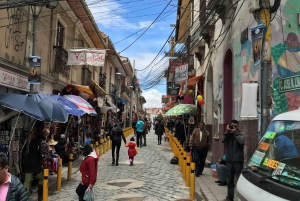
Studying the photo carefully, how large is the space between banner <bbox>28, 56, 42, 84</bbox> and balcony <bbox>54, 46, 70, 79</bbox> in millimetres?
4822

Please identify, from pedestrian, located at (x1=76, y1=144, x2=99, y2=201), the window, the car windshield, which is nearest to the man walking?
pedestrian, located at (x1=76, y1=144, x2=99, y2=201)

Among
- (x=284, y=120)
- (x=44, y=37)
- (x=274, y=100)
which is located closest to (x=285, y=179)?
(x=284, y=120)

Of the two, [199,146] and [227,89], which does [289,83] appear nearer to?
[199,146]

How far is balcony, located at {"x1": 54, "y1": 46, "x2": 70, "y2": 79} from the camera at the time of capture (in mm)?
13239

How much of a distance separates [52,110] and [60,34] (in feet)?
23.7

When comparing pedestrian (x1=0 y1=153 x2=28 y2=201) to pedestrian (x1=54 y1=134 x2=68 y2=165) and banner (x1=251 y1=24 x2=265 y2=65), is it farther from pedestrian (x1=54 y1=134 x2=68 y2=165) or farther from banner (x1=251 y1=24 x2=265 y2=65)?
pedestrian (x1=54 y1=134 x2=68 y2=165)

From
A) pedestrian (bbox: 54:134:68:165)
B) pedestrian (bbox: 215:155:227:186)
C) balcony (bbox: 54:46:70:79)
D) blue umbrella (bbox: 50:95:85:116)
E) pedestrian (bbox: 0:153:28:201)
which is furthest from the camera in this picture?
balcony (bbox: 54:46:70:79)

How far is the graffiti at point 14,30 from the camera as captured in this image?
883cm

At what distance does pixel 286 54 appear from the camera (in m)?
6.61

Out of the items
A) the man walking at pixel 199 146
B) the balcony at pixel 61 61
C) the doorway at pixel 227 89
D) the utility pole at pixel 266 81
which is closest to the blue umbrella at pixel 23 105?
the utility pole at pixel 266 81

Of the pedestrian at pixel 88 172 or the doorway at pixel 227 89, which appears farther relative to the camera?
the doorway at pixel 227 89

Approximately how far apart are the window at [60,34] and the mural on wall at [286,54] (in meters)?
10.0

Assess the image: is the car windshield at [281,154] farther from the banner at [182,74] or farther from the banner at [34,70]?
the banner at [182,74]

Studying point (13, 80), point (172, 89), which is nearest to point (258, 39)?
point (13, 80)
